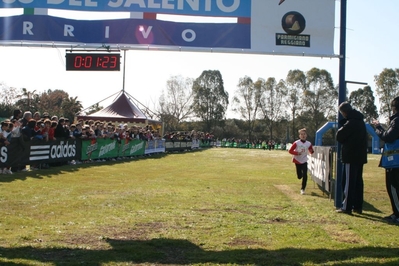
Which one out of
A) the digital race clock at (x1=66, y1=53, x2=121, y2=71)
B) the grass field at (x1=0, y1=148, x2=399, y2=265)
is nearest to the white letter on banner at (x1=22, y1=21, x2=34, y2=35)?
the digital race clock at (x1=66, y1=53, x2=121, y2=71)

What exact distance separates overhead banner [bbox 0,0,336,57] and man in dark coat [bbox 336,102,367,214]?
2350 millimetres

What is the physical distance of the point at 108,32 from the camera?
1119cm

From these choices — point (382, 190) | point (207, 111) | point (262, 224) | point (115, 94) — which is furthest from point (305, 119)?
point (262, 224)

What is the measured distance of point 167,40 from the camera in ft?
36.4

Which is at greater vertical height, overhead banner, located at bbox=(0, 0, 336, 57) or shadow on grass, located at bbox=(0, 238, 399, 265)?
overhead banner, located at bbox=(0, 0, 336, 57)

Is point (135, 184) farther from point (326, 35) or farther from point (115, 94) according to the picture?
point (115, 94)

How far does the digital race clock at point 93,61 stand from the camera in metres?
11.3

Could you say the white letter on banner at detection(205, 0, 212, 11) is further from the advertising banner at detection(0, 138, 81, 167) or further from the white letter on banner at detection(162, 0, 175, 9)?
the advertising banner at detection(0, 138, 81, 167)

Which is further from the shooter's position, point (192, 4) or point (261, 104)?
point (261, 104)

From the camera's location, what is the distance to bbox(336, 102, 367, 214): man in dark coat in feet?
29.8

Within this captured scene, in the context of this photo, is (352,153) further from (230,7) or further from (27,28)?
(27,28)

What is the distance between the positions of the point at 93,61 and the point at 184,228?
5.82 meters

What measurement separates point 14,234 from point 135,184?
7.21 meters

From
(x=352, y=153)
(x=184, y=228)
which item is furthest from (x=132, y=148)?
(x=184, y=228)
